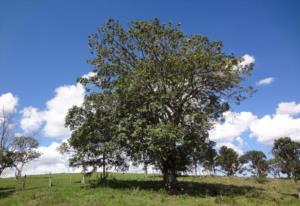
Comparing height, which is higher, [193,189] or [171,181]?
[171,181]

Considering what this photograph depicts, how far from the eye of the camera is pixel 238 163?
106938 millimetres

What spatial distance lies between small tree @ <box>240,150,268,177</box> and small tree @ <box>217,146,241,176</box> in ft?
11.2

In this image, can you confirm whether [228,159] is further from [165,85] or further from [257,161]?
[165,85]

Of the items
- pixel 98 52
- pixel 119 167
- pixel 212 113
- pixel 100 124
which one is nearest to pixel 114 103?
pixel 100 124

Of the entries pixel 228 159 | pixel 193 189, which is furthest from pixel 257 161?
pixel 193 189

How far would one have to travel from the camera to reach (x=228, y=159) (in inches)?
4048

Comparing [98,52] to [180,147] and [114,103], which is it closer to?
[114,103]

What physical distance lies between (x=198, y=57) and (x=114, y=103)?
9651 mm

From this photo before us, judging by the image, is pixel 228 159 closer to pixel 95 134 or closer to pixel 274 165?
pixel 274 165

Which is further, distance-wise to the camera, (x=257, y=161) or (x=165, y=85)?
(x=257, y=161)

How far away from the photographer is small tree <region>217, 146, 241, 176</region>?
4045 inches

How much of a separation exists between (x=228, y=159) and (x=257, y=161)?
1461 centimetres

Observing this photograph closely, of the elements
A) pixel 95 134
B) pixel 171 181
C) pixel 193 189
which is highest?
pixel 95 134

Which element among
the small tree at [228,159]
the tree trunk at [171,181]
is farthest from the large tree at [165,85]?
the small tree at [228,159]
